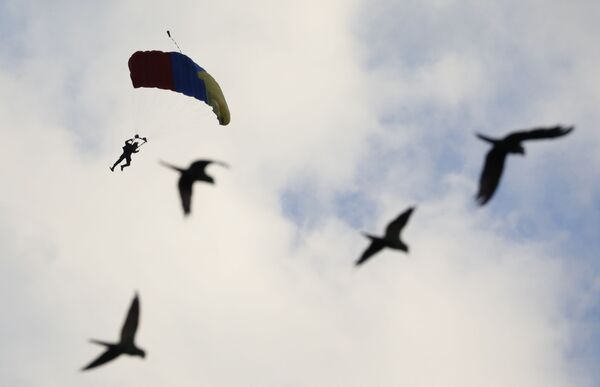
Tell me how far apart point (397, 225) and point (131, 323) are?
26.1 feet

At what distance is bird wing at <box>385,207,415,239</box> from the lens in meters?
24.4

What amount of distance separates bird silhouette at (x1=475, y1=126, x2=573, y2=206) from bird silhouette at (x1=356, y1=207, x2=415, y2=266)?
2.24 meters

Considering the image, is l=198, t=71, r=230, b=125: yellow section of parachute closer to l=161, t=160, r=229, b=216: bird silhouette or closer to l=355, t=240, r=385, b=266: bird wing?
l=161, t=160, r=229, b=216: bird silhouette

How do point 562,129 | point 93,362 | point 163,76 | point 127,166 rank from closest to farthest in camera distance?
1. point 562,129
2. point 93,362
3. point 127,166
4. point 163,76

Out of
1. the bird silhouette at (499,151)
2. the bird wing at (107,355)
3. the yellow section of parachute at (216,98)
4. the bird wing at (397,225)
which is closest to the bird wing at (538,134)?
the bird silhouette at (499,151)

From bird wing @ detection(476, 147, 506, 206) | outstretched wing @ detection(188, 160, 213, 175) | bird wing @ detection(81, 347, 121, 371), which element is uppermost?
outstretched wing @ detection(188, 160, 213, 175)

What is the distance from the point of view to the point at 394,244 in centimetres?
2495

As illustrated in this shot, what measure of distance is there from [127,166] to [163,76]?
6.06 metres

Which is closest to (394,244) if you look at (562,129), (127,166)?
(562,129)

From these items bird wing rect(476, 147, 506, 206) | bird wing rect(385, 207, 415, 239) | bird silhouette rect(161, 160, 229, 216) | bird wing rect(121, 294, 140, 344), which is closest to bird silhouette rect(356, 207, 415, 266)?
bird wing rect(385, 207, 415, 239)

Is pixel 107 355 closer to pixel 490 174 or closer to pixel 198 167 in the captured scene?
pixel 198 167

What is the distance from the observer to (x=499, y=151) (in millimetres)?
24516

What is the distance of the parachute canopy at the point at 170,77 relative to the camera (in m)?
48.5

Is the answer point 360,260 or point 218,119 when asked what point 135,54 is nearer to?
point 218,119
